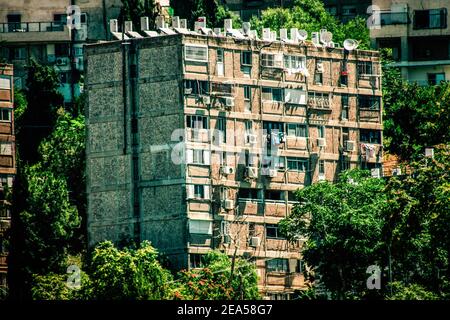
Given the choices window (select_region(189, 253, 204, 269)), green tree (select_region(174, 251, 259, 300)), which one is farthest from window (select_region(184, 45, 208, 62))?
green tree (select_region(174, 251, 259, 300))

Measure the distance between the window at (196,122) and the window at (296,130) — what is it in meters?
5.73

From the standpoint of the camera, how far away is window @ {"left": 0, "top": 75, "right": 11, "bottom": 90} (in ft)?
346

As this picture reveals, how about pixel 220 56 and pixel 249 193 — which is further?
pixel 220 56

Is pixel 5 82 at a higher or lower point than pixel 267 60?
lower

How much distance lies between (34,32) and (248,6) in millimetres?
18052

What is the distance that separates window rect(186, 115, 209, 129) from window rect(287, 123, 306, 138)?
573 centimetres

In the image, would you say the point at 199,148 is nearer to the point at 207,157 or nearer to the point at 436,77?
the point at 207,157

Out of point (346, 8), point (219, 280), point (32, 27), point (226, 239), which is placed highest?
point (346, 8)

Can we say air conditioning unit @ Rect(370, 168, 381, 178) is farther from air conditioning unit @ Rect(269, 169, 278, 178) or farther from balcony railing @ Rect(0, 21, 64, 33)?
balcony railing @ Rect(0, 21, 64, 33)

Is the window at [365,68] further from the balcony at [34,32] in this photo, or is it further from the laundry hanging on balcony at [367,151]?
the balcony at [34,32]

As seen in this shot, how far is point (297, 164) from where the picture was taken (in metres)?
102

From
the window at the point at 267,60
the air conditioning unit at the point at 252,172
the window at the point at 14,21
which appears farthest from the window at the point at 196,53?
the window at the point at 14,21

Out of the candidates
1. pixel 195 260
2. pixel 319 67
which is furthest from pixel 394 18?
pixel 195 260
